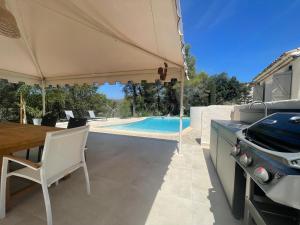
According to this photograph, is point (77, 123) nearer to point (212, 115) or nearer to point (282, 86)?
point (212, 115)

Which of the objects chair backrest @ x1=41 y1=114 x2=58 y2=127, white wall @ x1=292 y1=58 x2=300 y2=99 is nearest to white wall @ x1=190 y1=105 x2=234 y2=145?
white wall @ x1=292 y1=58 x2=300 y2=99

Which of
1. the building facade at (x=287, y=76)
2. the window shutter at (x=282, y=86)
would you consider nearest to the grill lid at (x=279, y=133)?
the building facade at (x=287, y=76)

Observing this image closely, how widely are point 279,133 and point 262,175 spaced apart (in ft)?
1.47

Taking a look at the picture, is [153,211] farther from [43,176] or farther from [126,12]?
[126,12]

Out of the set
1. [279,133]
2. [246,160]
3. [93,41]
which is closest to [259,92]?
[93,41]

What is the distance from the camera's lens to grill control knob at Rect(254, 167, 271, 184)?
892 millimetres

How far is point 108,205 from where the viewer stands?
2.19 metres

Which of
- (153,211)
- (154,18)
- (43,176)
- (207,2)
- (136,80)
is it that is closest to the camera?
(43,176)

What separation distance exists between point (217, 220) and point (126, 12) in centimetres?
305

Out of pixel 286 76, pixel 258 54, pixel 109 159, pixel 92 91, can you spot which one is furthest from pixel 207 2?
pixel 258 54

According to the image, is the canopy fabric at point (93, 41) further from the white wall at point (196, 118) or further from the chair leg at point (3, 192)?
the white wall at point (196, 118)

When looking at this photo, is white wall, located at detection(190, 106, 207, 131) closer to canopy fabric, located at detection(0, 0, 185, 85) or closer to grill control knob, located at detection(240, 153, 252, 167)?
canopy fabric, located at detection(0, 0, 185, 85)

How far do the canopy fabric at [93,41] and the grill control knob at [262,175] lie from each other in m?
1.84

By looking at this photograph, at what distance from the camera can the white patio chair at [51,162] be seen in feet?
5.59
